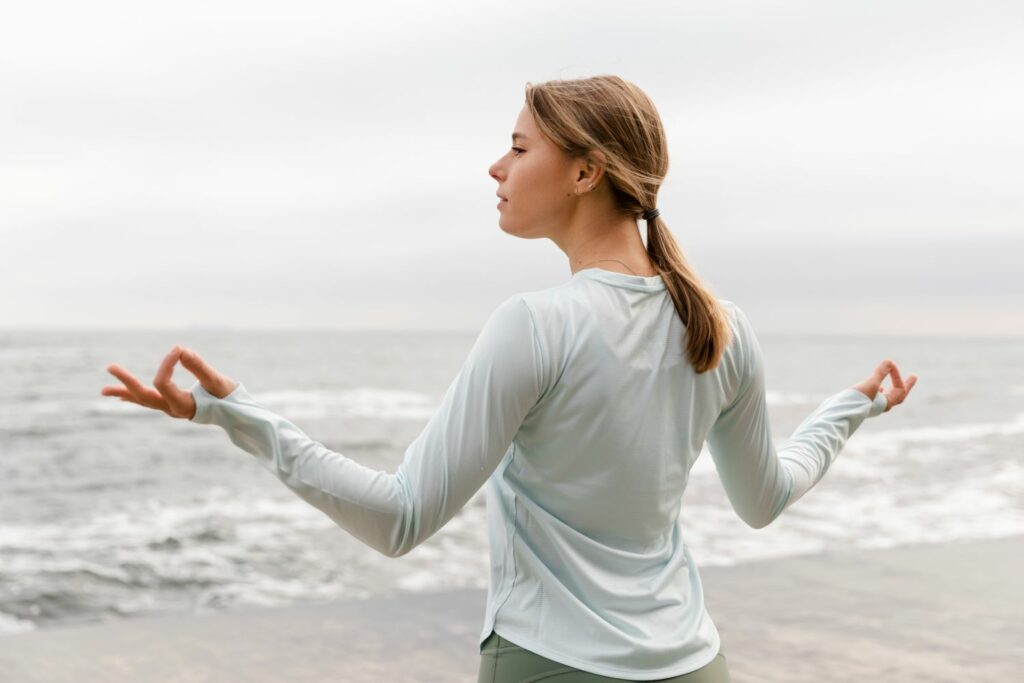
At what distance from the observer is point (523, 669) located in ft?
3.59

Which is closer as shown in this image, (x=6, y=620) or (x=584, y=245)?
(x=584, y=245)

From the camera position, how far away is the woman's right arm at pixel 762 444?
1.23 meters

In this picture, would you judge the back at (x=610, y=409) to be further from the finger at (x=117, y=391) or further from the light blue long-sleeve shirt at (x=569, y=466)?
the finger at (x=117, y=391)

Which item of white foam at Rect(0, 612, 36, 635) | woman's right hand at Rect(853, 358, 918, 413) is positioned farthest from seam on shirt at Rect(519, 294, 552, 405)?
white foam at Rect(0, 612, 36, 635)

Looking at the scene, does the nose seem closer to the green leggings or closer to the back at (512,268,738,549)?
the back at (512,268,738,549)

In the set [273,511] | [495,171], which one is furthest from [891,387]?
[273,511]

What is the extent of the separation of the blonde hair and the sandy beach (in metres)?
2.59

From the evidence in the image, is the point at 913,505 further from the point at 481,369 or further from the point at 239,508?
the point at 481,369

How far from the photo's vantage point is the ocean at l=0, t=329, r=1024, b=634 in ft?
22.7

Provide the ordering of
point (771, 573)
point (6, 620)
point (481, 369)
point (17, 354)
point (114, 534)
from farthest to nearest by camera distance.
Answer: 1. point (17, 354)
2. point (114, 534)
3. point (6, 620)
4. point (771, 573)
5. point (481, 369)

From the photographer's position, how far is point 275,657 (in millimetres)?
3576

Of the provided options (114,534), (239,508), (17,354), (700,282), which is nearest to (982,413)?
(239,508)

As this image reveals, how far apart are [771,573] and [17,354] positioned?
3785 cm

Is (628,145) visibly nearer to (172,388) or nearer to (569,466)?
(569,466)
